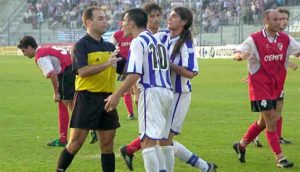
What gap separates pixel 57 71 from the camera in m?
12.8

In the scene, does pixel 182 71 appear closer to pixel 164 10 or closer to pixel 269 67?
pixel 269 67

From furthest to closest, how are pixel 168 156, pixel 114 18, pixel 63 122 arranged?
pixel 114 18 < pixel 63 122 < pixel 168 156

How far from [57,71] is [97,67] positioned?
163 inches

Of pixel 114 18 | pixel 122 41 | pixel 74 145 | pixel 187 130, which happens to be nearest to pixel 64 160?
pixel 74 145

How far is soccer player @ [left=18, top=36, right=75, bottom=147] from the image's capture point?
12406mm

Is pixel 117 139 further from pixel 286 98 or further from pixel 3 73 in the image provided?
pixel 3 73

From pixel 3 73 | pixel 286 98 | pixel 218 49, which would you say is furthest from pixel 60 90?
pixel 218 49

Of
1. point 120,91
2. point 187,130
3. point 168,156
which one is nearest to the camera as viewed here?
point 120,91

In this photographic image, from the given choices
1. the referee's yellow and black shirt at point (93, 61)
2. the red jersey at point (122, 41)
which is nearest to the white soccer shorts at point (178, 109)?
the referee's yellow and black shirt at point (93, 61)

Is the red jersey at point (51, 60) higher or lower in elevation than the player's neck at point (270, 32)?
lower

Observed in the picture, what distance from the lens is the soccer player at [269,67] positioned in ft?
34.5

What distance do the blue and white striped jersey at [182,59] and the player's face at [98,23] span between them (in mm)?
711

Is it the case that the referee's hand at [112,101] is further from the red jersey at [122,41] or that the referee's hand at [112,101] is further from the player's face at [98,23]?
the red jersey at [122,41]

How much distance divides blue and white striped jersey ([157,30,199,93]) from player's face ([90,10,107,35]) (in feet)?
2.33
